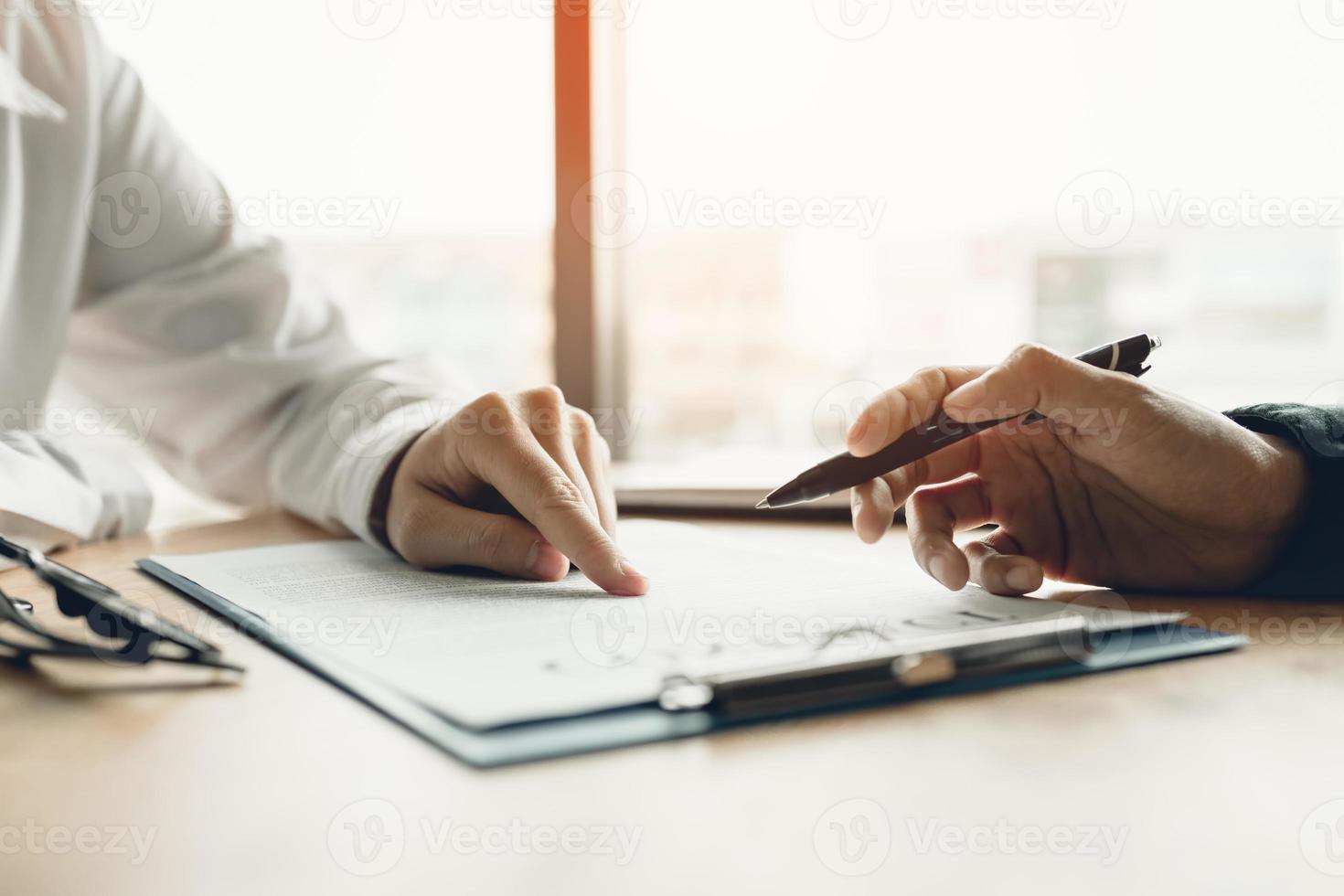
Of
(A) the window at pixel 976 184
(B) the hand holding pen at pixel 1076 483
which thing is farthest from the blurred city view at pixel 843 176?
(B) the hand holding pen at pixel 1076 483

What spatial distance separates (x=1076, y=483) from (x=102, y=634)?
642mm

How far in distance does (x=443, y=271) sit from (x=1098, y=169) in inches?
58.1

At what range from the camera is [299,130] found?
5.35 feet

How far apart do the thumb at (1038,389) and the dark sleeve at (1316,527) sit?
144 mm

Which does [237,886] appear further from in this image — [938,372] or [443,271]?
[443,271]

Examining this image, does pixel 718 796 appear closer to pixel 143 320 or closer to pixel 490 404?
pixel 490 404

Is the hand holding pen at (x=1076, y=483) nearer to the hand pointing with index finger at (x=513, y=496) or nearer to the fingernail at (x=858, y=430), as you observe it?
the fingernail at (x=858, y=430)

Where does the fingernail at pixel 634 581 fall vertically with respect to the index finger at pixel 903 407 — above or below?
below

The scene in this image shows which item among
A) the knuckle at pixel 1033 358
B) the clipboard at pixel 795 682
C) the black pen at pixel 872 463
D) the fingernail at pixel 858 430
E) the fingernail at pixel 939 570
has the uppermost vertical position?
the knuckle at pixel 1033 358

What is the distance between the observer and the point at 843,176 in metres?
1.47

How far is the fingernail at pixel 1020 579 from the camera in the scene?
625 mm

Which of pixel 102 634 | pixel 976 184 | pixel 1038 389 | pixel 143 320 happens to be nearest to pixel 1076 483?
pixel 1038 389

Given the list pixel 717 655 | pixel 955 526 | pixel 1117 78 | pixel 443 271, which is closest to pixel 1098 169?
pixel 1117 78

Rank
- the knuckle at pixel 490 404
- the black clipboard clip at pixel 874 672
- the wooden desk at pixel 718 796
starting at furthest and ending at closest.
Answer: the knuckle at pixel 490 404
the black clipboard clip at pixel 874 672
the wooden desk at pixel 718 796
